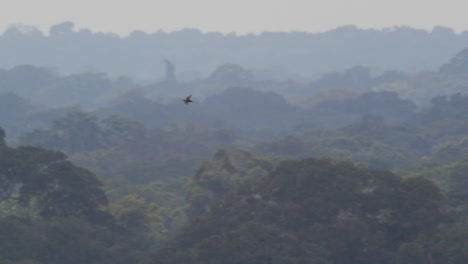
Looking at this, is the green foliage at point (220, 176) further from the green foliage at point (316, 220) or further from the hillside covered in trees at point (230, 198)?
the green foliage at point (316, 220)

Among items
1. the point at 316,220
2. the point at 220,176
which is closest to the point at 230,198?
the point at 316,220

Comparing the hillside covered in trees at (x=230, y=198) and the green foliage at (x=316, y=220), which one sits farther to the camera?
the hillside covered in trees at (x=230, y=198)

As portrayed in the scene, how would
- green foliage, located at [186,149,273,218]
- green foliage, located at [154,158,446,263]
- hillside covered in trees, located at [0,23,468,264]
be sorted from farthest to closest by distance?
green foliage, located at [186,149,273,218] < hillside covered in trees, located at [0,23,468,264] < green foliage, located at [154,158,446,263]

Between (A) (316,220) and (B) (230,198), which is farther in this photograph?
(B) (230,198)

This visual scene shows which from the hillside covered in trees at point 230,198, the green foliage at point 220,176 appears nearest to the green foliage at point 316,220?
the hillside covered in trees at point 230,198

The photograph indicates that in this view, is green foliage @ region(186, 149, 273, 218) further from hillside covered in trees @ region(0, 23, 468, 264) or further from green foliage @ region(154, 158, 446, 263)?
green foliage @ region(154, 158, 446, 263)

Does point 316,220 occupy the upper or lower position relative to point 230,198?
lower

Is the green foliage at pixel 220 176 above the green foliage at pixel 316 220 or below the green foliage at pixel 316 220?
above

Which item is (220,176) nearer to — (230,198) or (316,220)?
(230,198)

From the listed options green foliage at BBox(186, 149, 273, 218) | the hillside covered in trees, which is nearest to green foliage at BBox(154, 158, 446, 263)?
the hillside covered in trees

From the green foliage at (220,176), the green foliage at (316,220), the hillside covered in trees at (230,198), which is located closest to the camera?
the green foliage at (316,220)

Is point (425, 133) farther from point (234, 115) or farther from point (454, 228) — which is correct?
point (454, 228)

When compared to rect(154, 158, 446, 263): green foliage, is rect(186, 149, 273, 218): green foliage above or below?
above
